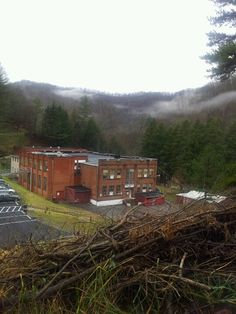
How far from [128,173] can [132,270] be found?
1398 inches

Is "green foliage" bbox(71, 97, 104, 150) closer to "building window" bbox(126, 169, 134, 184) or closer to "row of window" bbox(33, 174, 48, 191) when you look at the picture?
"row of window" bbox(33, 174, 48, 191)

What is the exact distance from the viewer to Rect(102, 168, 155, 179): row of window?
118 feet

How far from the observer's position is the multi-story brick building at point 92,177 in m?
35.7

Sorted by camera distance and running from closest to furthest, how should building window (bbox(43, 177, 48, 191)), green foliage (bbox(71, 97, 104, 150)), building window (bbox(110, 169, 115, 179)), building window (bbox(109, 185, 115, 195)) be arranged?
building window (bbox(110, 169, 115, 179))
building window (bbox(109, 185, 115, 195))
building window (bbox(43, 177, 48, 191))
green foliage (bbox(71, 97, 104, 150))

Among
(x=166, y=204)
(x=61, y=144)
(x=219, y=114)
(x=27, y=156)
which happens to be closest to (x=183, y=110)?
(x=219, y=114)

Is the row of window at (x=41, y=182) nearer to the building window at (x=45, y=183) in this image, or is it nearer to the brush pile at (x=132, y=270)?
the building window at (x=45, y=183)

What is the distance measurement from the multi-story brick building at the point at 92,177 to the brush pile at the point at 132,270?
1283 inches

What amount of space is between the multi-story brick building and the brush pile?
32578 millimetres

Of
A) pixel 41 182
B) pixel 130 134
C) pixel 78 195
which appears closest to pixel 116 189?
pixel 78 195

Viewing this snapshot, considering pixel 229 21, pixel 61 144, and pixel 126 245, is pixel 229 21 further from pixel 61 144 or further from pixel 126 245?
pixel 61 144

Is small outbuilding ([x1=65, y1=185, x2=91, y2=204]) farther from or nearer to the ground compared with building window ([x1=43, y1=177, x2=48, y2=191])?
nearer to the ground

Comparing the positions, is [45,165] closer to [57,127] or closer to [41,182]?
[41,182]

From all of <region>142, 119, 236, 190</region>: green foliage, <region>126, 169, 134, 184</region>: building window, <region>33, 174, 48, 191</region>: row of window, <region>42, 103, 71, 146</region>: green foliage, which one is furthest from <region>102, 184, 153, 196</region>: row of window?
<region>42, 103, 71, 146</region>: green foliage

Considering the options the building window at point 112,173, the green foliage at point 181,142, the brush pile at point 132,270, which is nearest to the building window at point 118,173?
the building window at point 112,173
